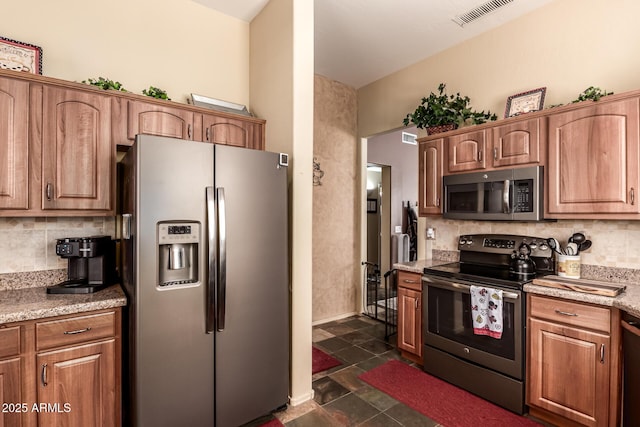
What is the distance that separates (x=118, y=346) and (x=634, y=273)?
134 inches

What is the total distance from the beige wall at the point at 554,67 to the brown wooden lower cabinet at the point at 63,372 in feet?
9.71

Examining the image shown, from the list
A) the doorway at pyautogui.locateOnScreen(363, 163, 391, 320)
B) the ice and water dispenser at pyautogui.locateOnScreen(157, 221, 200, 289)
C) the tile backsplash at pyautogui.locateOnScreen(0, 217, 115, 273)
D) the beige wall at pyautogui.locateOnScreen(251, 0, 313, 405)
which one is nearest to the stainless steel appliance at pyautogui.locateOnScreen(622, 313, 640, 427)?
the beige wall at pyautogui.locateOnScreen(251, 0, 313, 405)

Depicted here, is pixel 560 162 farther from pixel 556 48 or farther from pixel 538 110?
pixel 556 48

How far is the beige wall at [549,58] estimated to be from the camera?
7.77ft

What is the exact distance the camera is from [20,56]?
2.09 meters

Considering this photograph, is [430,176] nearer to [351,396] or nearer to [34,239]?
[351,396]

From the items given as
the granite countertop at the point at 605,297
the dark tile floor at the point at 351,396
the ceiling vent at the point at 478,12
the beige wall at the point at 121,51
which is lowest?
the dark tile floor at the point at 351,396

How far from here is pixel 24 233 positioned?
2.17 meters

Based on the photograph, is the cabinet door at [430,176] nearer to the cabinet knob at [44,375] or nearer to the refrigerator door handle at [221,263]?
the refrigerator door handle at [221,263]

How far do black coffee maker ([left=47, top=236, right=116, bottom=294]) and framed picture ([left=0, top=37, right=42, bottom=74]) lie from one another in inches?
44.4

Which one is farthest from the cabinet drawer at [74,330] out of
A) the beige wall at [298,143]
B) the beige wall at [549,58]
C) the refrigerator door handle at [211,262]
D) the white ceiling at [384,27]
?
the beige wall at [549,58]

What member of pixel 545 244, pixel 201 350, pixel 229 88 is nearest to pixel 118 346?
pixel 201 350

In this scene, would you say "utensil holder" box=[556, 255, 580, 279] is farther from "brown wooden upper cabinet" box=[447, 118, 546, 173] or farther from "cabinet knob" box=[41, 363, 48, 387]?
"cabinet knob" box=[41, 363, 48, 387]

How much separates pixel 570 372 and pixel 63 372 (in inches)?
118
